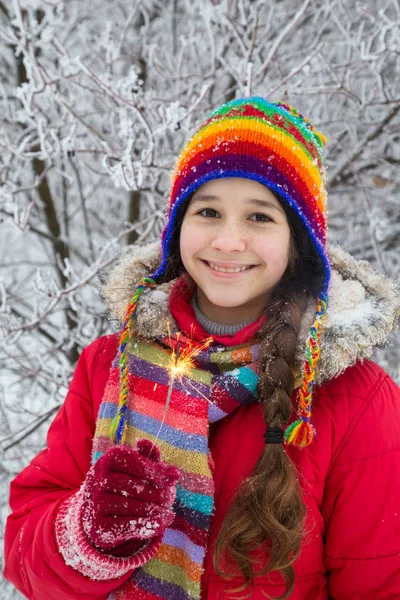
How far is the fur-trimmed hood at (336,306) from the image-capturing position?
1387mm

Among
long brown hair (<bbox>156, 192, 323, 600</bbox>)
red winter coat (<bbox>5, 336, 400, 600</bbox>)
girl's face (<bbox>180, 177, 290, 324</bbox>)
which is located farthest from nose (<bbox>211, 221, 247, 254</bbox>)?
red winter coat (<bbox>5, 336, 400, 600</bbox>)

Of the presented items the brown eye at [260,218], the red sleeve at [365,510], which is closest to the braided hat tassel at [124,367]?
the brown eye at [260,218]

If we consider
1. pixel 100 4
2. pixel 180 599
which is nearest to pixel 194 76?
pixel 100 4

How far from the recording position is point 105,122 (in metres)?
3.96

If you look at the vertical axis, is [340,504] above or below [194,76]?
below

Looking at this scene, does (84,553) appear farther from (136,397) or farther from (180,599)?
(136,397)

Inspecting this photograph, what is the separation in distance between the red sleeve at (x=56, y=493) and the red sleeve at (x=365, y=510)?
0.59m

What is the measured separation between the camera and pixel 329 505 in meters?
1.37

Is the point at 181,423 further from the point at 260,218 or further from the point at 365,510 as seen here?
the point at 260,218

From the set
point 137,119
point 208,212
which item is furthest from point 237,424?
point 137,119

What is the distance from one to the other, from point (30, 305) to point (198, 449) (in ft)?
11.0

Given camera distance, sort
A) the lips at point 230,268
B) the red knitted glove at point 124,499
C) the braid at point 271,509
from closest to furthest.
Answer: the red knitted glove at point 124,499
the braid at point 271,509
the lips at point 230,268

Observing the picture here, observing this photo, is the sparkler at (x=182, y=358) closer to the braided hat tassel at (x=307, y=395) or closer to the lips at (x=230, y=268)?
the lips at (x=230, y=268)

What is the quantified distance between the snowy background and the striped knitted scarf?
1.87m
